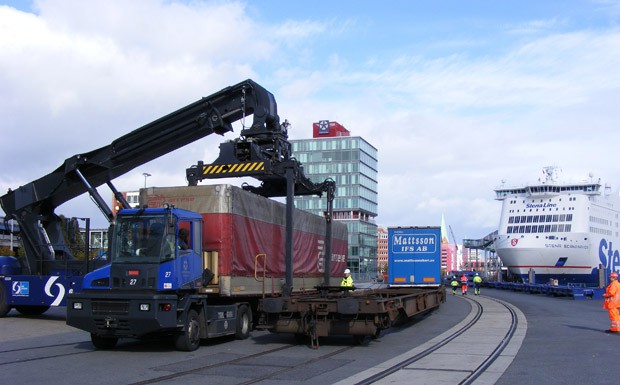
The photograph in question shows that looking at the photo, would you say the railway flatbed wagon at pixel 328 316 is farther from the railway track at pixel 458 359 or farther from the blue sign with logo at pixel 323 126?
the blue sign with logo at pixel 323 126

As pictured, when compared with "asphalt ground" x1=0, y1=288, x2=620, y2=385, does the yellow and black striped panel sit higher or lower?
higher

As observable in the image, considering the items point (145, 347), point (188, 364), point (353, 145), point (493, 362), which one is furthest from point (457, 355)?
point (353, 145)

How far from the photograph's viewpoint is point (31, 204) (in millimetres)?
20484

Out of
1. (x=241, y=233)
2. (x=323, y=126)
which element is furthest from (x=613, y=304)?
(x=323, y=126)

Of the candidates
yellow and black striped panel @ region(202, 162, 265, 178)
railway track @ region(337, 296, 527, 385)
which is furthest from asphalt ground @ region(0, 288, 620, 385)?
yellow and black striped panel @ region(202, 162, 265, 178)

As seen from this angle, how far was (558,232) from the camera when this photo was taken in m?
59.4

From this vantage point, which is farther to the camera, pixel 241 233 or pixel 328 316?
pixel 241 233

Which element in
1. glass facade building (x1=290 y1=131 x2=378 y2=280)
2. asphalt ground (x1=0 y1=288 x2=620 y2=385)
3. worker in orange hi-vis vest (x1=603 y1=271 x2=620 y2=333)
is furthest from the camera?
glass facade building (x1=290 y1=131 x2=378 y2=280)

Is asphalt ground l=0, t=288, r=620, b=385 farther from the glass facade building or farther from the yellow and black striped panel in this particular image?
the glass facade building

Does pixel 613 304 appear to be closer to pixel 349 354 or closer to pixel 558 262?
pixel 349 354

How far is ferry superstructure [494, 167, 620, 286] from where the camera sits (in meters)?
58.3

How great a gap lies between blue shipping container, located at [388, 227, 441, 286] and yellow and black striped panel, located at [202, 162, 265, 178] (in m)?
14.3

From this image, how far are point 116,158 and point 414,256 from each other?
15535 mm

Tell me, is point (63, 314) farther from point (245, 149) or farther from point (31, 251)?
point (245, 149)
